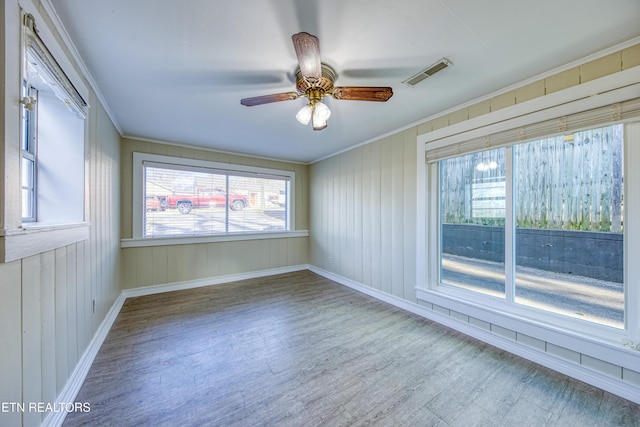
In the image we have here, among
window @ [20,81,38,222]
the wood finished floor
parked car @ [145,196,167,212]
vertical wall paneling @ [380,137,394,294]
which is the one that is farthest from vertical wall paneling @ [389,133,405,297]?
parked car @ [145,196,167,212]

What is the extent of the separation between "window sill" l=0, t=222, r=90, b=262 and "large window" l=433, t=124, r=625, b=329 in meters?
3.36

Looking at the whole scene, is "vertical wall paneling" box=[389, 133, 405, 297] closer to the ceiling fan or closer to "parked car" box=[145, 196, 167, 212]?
the ceiling fan

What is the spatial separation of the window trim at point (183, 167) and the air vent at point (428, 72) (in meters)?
3.24

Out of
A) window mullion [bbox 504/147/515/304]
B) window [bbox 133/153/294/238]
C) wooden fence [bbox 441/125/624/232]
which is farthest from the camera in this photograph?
window [bbox 133/153/294/238]

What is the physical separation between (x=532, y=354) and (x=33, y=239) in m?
3.51

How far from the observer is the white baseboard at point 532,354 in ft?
5.38

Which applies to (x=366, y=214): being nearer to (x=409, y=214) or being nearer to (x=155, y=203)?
(x=409, y=214)

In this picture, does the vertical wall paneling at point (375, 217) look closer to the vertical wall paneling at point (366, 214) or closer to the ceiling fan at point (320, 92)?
the vertical wall paneling at point (366, 214)

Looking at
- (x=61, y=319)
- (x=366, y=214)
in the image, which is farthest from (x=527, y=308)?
(x=61, y=319)

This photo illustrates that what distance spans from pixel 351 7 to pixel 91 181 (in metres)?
2.42

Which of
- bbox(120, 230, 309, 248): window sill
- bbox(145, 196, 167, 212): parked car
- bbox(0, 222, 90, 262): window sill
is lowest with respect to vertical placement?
bbox(120, 230, 309, 248): window sill

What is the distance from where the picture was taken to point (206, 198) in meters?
4.13

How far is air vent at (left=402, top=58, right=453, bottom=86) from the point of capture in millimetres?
1791

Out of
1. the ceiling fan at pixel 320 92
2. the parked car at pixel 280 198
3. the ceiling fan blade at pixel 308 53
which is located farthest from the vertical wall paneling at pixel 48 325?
the parked car at pixel 280 198
